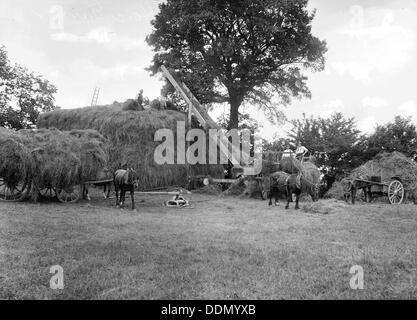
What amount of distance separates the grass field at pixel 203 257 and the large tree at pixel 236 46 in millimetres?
15806

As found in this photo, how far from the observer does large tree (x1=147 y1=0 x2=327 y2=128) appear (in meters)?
22.4

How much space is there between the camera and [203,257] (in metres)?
5.75

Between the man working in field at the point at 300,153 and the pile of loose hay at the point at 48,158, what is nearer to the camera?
the pile of loose hay at the point at 48,158

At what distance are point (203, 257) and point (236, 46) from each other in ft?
63.9

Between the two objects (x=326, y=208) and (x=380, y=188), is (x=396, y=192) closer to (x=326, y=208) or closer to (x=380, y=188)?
(x=380, y=188)

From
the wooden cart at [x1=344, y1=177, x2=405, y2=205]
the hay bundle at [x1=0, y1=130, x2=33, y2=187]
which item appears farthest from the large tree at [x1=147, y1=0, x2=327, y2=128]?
the hay bundle at [x1=0, y1=130, x2=33, y2=187]

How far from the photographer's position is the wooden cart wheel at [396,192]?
16.0m

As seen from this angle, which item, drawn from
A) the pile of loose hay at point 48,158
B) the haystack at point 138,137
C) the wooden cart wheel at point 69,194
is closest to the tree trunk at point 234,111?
the haystack at point 138,137

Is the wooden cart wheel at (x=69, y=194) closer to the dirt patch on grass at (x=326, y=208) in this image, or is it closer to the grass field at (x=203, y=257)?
the grass field at (x=203, y=257)

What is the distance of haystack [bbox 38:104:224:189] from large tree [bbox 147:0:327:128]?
4.62 m

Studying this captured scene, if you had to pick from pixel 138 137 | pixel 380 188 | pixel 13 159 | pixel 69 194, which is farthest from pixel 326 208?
pixel 13 159
